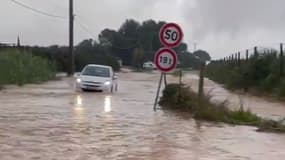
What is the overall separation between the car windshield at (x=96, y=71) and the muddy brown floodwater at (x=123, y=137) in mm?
12711

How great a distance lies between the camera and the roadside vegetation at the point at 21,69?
127 feet

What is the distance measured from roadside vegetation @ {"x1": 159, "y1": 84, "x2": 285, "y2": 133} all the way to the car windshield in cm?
1115

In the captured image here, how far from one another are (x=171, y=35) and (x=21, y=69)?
922 inches

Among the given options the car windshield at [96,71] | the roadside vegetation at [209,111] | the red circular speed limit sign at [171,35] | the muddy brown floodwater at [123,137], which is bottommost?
the muddy brown floodwater at [123,137]

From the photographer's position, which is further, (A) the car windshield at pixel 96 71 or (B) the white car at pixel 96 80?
(A) the car windshield at pixel 96 71

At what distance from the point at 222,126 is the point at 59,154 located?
255 inches

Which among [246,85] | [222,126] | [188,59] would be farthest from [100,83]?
[188,59]

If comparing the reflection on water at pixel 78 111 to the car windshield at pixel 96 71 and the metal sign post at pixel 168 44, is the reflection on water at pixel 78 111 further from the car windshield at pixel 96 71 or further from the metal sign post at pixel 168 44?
the car windshield at pixel 96 71

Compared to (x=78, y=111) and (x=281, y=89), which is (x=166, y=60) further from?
(x=281, y=89)

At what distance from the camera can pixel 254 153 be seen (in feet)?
38.0

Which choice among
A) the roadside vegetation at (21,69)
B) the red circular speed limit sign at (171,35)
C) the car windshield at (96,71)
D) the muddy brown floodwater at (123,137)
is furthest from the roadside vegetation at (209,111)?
the roadside vegetation at (21,69)

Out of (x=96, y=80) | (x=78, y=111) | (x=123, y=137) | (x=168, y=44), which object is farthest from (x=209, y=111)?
(x=96, y=80)

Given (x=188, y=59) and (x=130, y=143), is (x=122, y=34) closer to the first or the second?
(x=188, y=59)

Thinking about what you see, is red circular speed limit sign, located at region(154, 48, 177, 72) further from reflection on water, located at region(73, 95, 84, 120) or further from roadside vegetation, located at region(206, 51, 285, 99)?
roadside vegetation, located at region(206, 51, 285, 99)
